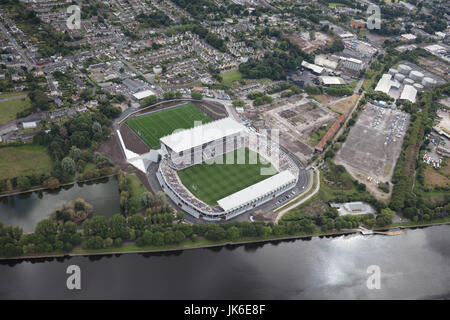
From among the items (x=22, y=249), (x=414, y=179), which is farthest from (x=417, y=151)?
(x=22, y=249)

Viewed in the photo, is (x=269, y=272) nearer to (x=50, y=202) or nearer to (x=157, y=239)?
(x=157, y=239)

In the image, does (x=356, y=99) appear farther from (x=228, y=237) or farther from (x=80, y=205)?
(x=80, y=205)

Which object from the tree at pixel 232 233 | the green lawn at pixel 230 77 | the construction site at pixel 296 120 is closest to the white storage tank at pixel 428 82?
the construction site at pixel 296 120

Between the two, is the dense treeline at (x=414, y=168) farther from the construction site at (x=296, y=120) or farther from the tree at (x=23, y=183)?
the tree at (x=23, y=183)

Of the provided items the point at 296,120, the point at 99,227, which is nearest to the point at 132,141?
the point at 99,227

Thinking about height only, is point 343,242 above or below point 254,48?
below

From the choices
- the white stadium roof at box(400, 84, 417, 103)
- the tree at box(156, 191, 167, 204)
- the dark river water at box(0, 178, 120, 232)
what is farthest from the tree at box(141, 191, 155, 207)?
the white stadium roof at box(400, 84, 417, 103)
